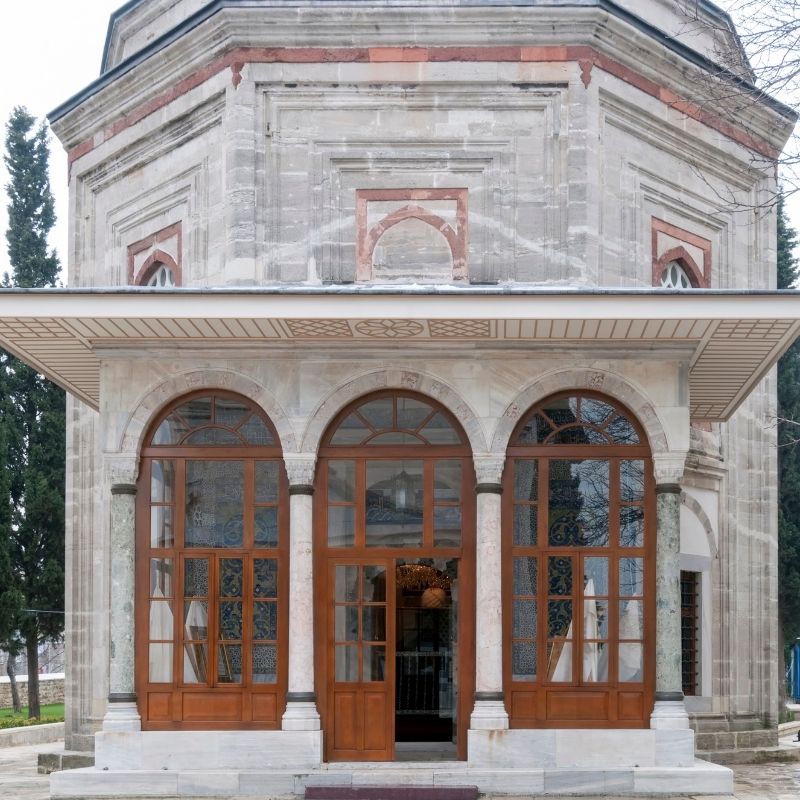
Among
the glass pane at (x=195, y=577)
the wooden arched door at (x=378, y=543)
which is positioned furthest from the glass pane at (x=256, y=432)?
the glass pane at (x=195, y=577)

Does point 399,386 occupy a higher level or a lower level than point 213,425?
higher

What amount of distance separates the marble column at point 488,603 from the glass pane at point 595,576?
867 millimetres

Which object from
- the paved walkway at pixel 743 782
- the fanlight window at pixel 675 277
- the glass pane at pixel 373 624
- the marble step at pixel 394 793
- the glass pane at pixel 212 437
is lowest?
the paved walkway at pixel 743 782

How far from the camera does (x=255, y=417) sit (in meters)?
13.7

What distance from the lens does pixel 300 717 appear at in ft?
42.5

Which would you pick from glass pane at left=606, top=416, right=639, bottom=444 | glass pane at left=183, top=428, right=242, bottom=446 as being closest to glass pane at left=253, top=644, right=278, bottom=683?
glass pane at left=183, top=428, right=242, bottom=446

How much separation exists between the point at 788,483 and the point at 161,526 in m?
16.8

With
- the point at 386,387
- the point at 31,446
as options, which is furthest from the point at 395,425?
the point at 31,446

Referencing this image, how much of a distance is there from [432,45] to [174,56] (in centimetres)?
304

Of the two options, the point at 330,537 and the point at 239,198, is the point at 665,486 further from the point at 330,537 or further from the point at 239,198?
the point at 239,198

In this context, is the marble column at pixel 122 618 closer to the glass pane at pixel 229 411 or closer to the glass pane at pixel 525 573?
the glass pane at pixel 229 411

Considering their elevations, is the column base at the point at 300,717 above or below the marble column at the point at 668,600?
below

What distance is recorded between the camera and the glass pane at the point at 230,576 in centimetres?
1337

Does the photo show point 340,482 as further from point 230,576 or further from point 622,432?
point 622,432
